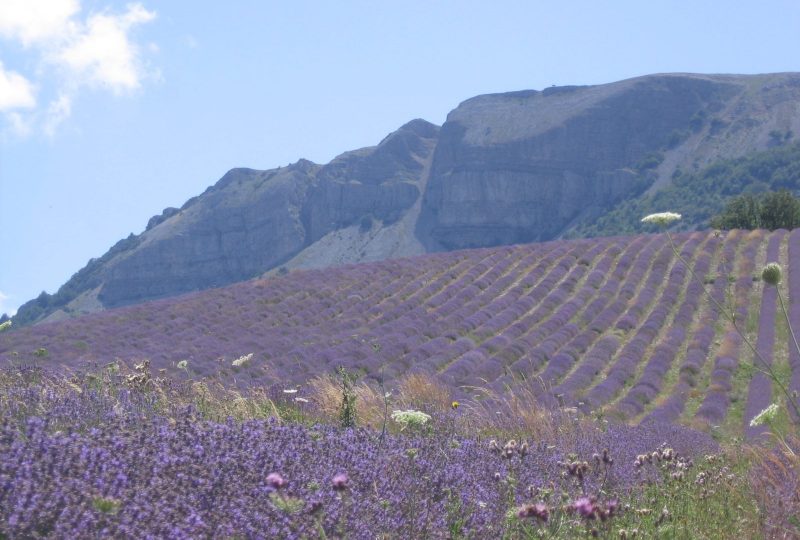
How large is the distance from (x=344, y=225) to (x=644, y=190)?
154 feet

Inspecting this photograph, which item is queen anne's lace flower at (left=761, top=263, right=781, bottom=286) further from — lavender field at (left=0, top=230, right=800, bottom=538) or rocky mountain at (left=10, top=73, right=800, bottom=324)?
rocky mountain at (left=10, top=73, right=800, bottom=324)

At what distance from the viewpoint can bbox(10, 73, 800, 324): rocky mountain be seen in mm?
117188

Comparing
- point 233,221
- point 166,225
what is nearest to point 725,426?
point 233,221

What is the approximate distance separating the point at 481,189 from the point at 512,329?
106835 millimetres

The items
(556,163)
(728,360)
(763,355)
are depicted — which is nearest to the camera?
(763,355)

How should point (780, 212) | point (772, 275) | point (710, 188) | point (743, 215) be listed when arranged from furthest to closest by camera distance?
point (710, 188) < point (743, 215) < point (780, 212) < point (772, 275)

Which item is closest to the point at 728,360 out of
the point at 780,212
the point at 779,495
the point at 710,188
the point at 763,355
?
the point at 763,355

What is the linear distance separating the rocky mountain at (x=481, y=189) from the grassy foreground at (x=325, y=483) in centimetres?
10915

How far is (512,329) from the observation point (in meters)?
19.3

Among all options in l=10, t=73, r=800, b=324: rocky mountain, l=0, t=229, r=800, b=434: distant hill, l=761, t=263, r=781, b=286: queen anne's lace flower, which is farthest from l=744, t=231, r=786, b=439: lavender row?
l=10, t=73, r=800, b=324: rocky mountain

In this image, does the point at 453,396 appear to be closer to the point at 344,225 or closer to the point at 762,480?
the point at 762,480


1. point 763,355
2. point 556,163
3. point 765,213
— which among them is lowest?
point 556,163

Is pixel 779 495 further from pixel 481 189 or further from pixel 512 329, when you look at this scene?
pixel 481 189

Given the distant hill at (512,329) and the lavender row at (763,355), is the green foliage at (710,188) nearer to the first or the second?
the distant hill at (512,329)
